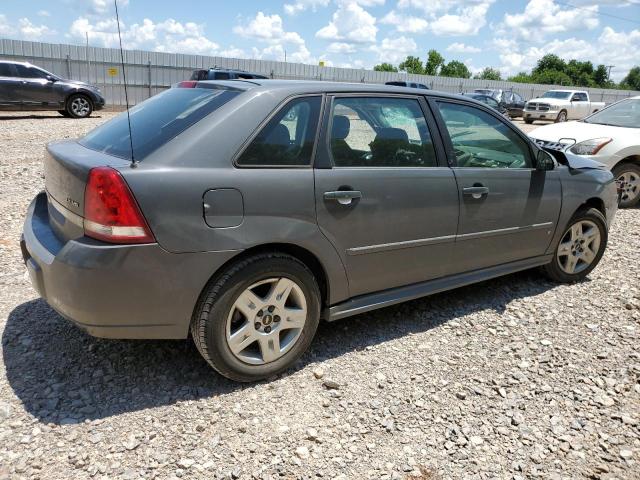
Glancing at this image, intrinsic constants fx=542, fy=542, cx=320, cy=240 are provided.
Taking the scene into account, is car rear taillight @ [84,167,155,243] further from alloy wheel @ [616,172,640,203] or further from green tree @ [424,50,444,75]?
green tree @ [424,50,444,75]

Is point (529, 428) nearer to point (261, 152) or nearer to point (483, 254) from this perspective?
point (483, 254)

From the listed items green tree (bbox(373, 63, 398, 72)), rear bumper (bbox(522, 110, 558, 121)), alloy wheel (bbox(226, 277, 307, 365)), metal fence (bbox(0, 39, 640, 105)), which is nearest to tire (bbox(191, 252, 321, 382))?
alloy wheel (bbox(226, 277, 307, 365))

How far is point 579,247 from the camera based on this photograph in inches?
198

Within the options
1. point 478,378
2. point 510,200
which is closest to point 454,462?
point 478,378

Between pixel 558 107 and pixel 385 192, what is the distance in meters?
25.4

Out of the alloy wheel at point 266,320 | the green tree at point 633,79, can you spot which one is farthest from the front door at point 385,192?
the green tree at point 633,79

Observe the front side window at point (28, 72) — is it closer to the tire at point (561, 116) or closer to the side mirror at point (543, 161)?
the side mirror at point (543, 161)

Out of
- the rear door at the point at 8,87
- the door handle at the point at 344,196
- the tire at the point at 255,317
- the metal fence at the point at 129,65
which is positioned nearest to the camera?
the tire at the point at 255,317

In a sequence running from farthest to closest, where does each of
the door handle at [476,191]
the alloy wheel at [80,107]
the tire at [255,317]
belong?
the alloy wheel at [80,107] < the door handle at [476,191] < the tire at [255,317]

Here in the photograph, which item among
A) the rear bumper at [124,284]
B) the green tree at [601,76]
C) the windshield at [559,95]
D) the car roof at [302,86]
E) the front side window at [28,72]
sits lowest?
the rear bumper at [124,284]

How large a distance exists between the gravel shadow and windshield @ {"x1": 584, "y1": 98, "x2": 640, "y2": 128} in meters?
6.62

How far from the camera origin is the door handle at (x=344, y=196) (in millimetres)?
3160

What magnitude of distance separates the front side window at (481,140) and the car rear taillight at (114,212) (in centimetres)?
230

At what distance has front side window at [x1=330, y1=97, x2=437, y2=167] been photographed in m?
3.33
